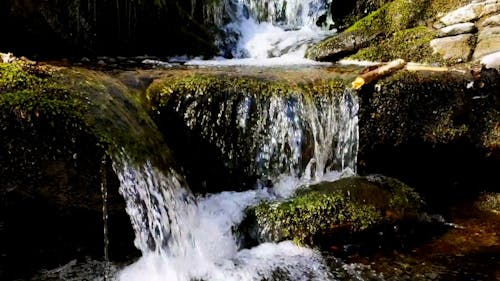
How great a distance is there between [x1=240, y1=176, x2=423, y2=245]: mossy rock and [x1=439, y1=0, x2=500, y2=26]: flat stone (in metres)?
4.09

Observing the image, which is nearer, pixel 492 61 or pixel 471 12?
pixel 492 61

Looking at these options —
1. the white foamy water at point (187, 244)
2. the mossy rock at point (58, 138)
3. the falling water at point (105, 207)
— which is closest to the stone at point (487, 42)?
the white foamy water at point (187, 244)

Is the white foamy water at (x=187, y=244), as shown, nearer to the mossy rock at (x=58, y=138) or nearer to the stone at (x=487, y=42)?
the mossy rock at (x=58, y=138)

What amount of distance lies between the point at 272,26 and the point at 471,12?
3989mm

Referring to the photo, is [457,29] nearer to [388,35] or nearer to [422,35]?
[422,35]

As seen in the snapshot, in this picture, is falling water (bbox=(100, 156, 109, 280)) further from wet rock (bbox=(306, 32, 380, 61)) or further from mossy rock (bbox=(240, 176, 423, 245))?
wet rock (bbox=(306, 32, 380, 61))

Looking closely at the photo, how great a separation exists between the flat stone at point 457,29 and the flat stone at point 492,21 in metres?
0.16

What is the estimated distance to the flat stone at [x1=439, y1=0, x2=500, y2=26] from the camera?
26.0 feet

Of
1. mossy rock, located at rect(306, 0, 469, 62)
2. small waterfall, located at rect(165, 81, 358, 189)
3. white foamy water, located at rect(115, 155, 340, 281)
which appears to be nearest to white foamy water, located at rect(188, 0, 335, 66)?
mossy rock, located at rect(306, 0, 469, 62)

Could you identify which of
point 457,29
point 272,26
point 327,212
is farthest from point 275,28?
point 327,212

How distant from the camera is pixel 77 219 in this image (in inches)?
163

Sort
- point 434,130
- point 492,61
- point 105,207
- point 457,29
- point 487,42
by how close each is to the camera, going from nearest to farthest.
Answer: point 105,207
point 434,130
point 492,61
point 487,42
point 457,29

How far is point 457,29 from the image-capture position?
26.3ft

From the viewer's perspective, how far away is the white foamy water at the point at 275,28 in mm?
9461
